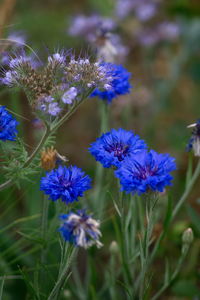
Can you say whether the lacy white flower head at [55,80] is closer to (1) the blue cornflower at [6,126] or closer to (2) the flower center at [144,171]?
(1) the blue cornflower at [6,126]

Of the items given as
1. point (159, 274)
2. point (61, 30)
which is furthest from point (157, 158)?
point (61, 30)

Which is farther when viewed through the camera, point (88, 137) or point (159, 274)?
point (88, 137)

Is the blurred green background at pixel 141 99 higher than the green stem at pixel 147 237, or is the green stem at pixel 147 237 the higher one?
the blurred green background at pixel 141 99

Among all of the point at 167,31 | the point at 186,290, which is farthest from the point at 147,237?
the point at 167,31

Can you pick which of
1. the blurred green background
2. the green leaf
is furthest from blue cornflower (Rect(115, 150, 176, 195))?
the blurred green background

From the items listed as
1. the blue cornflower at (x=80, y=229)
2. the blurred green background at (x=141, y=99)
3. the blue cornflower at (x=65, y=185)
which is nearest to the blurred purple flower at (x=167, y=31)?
the blurred green background at (x=141, y=99)

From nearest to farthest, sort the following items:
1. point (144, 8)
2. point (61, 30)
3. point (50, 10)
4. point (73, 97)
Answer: point (73, 97)
point (144, 8)
point (61, 30)
point (50, 10)

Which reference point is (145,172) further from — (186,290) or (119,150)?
(186,290)

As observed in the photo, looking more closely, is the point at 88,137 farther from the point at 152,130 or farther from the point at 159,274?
the point at 159,274
